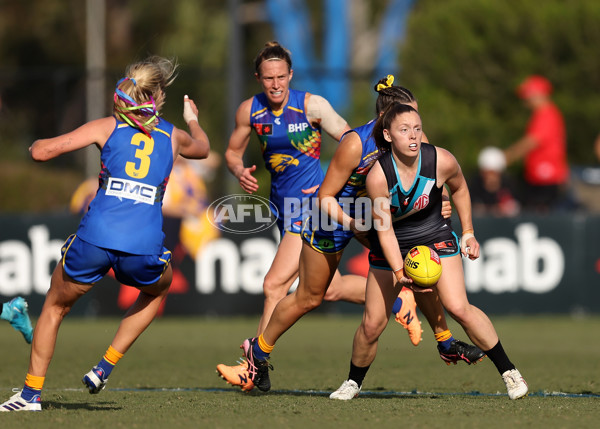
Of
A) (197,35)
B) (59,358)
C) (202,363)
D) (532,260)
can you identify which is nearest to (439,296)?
(202,363)

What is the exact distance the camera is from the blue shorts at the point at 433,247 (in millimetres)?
7113

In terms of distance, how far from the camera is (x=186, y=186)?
49.1ft

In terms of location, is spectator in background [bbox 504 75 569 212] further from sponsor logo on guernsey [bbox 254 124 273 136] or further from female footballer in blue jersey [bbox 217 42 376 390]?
sponsor logo on guernsey [bbox 254 124 273 136]

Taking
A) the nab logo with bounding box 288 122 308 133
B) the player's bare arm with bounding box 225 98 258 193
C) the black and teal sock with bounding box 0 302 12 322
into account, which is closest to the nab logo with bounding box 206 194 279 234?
the player's bare arm with bounding box 225 98 258 193

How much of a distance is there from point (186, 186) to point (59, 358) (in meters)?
5.04

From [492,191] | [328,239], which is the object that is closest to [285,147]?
[328,239]

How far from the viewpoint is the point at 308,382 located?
851 centimetres

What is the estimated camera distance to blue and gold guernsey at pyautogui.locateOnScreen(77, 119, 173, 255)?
649cm

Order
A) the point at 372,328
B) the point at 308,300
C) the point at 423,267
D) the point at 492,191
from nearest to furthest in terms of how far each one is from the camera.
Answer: the point at 423,267
the point at 372,328
the point at 308,300
the point at 492,191

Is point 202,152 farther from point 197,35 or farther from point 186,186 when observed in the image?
point 197,35

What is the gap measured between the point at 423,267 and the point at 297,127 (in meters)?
2.00

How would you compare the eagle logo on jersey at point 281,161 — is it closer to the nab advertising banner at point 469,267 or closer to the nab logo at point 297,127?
the nab logo at point 297,127

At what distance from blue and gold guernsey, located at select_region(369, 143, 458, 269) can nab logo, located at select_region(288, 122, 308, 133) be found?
1.43 metres

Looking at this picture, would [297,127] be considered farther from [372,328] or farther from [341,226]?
[372,328]
